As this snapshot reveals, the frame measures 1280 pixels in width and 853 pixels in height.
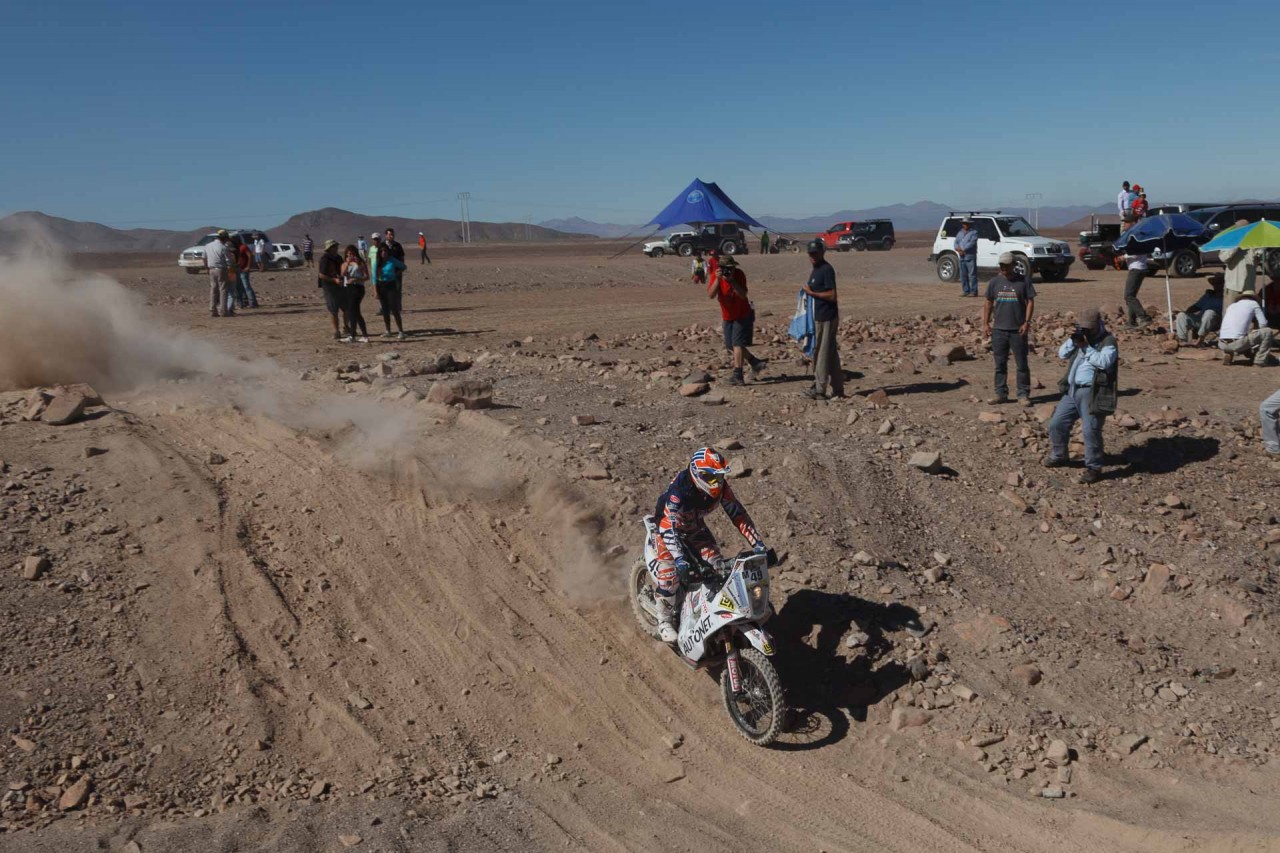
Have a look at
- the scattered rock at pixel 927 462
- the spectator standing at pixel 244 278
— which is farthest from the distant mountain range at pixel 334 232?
the scattered rock at pixel 927 462

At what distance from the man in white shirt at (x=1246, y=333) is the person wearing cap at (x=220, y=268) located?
61.8 ft

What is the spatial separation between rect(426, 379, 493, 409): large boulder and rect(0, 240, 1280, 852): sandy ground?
1.31ft

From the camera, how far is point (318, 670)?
7.75 m

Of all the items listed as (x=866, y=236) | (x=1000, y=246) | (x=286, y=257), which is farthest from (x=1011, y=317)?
(x=866, y=236)

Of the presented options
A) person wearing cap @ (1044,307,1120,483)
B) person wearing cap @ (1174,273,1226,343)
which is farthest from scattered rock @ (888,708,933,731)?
person wearing cap @ (1174,273,1226,343)

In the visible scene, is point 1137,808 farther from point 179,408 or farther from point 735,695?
point 179,408

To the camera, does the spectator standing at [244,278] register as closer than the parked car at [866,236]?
Yes

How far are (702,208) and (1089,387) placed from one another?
16589 mm

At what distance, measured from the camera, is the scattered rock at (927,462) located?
10.4 metres

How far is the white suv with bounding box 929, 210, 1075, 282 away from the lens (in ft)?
88.9

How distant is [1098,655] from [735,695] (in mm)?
2956

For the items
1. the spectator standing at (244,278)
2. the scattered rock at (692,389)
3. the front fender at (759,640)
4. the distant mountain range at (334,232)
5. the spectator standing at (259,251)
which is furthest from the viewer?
the distant mountain range at (334,232)

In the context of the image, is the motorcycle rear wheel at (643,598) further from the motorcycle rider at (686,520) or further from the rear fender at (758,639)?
the rear fender at (758,639)

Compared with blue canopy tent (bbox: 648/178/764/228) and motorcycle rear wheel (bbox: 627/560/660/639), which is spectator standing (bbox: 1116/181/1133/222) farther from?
motorcycle rear wheel (bbox: 627/560/660/639)
